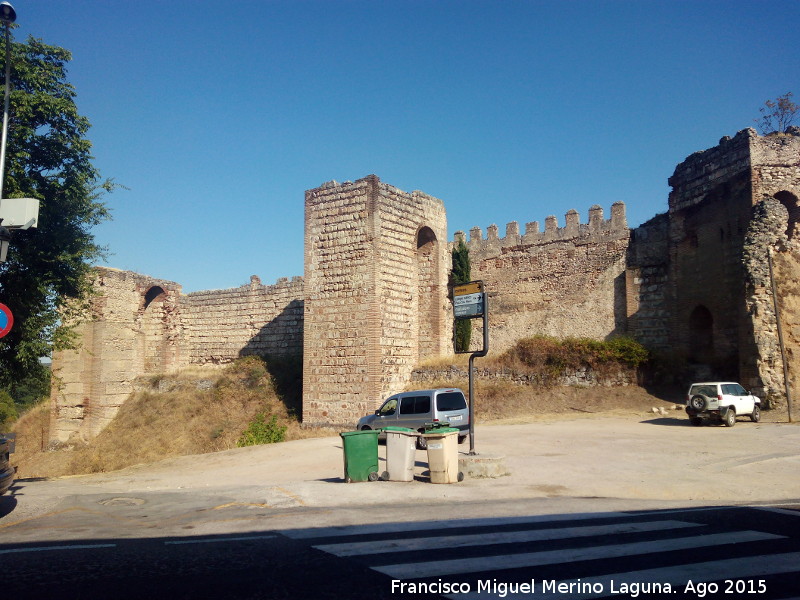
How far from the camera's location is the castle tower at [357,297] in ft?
75.0

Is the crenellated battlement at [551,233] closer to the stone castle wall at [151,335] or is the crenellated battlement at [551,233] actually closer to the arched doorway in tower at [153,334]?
the stone castle wall at [151,335]

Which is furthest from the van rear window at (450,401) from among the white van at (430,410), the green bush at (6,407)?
the green bush at (6,407)

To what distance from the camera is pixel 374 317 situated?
22906 mm

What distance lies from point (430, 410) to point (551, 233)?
14085 mm

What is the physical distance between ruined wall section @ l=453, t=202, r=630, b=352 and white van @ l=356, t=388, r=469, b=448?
11369 millimetres

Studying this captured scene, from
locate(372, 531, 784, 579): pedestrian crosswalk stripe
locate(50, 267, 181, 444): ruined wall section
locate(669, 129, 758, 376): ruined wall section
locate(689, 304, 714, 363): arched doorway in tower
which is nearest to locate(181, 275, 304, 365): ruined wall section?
locate(50, 267, 181, 444): ruined wall section

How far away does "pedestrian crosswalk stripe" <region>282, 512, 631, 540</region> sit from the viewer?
287 inches

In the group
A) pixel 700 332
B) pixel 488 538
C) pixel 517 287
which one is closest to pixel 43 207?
pixel 488 538

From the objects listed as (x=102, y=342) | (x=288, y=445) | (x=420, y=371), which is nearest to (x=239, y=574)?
(x=288, y=445)

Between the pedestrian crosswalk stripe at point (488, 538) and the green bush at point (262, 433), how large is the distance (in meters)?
16.4

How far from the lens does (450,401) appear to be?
16531 mm

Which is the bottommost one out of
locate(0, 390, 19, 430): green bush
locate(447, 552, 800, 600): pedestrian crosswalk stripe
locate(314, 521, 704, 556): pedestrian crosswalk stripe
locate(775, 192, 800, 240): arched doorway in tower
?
locate(0, 390, 19, 430): green bush

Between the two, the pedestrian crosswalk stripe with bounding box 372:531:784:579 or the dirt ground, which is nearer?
the pedestrian crosswalk stripe with bounding box 372:531:784:579

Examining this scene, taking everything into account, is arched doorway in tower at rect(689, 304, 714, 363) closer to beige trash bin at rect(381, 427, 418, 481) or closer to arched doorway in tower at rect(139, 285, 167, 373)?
beige trash bin at rect(381, 427, 418, 481)
